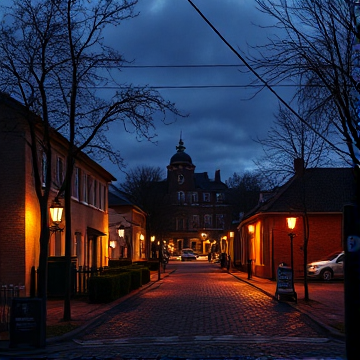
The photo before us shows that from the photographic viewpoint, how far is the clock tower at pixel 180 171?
105 meters

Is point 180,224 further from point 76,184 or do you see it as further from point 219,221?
point 76,184

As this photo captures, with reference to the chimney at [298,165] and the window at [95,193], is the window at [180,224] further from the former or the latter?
the chimney at [298,165]

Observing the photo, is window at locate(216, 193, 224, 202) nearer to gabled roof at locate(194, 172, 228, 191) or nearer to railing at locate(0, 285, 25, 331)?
gabled roof at locate(194, 172, 228, 191)

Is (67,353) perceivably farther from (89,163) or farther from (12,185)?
(89,163)

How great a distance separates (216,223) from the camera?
108 m

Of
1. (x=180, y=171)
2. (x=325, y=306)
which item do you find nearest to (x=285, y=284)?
(x=325, y=306)

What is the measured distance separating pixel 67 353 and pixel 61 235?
607 inches

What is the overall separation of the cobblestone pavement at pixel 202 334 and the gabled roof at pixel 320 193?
43.9ft

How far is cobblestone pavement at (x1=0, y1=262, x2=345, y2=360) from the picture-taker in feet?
36.5

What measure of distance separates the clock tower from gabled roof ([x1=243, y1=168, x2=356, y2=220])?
224ft

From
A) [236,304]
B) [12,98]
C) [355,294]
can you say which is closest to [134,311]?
[236,304]

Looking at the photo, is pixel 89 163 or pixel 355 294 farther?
pixel 89 163

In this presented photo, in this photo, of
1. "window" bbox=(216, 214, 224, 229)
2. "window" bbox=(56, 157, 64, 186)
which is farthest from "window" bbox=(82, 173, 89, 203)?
"window" bbox=(216, 214, 224, 229)

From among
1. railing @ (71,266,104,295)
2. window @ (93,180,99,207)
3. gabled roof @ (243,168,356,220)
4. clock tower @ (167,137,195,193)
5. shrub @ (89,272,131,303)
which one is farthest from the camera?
clock tower @ (167,137,195,193)
